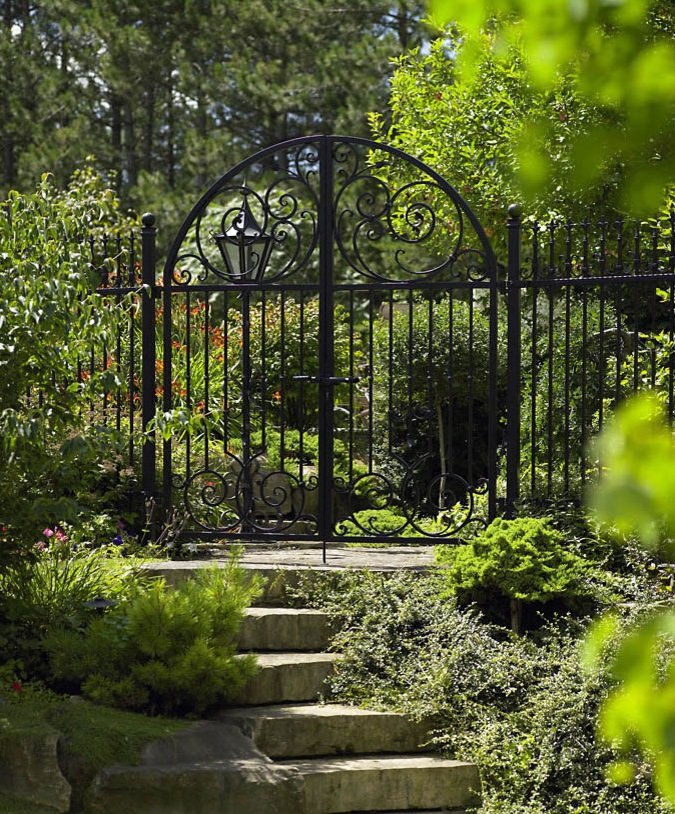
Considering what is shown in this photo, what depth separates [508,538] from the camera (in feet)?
19.2

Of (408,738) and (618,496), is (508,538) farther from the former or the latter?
(618,496)

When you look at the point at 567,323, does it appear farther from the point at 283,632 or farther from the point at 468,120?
the point at 468,120

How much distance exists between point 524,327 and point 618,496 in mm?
9345

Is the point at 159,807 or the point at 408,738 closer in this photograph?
the point at 159,807

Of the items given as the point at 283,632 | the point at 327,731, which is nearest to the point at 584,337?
the point at 283,632

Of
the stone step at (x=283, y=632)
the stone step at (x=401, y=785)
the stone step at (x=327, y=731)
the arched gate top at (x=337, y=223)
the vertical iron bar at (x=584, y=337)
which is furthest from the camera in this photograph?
the arched gate top at (x=337, y=223)

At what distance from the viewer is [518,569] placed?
5.65m

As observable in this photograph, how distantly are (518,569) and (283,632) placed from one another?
129 centimetres

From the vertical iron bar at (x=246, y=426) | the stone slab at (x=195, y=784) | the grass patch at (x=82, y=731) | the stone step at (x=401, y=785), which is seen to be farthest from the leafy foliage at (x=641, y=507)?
the vertical iron bar at (x=246, y=426)

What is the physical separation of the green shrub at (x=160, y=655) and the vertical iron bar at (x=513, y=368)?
216 cm

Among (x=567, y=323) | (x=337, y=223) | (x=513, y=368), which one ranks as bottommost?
(x=513, y=368)

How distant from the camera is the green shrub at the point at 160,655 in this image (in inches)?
201

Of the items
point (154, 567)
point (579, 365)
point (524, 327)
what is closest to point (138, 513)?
point (154, 567)

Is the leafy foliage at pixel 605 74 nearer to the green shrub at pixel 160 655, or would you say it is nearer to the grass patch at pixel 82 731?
the grass patch at pixel 82 731
